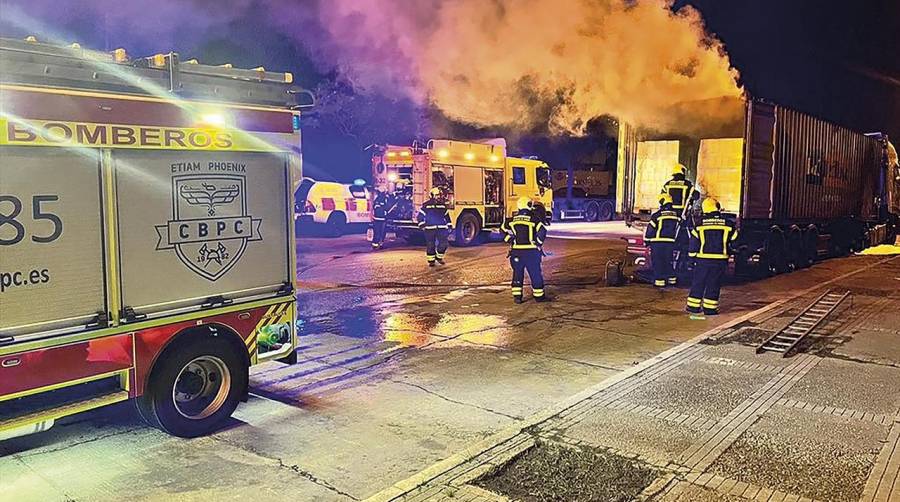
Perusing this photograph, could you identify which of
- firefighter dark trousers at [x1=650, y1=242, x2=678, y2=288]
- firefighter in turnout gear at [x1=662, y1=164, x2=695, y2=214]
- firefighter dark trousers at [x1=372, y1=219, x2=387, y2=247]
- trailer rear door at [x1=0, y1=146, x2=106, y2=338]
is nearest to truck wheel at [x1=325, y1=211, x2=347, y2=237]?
firefighter dark trousers at [x1=372, y1=219, x2=387, y2=247]

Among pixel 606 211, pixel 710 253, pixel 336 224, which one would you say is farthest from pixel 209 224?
pixel 606 211

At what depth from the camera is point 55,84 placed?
4176mm

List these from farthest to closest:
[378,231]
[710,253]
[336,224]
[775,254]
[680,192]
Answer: [336,224] → [378,231] → [775,254] → [680,192] → [710,253]

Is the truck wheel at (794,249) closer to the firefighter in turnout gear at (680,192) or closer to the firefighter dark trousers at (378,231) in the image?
the firefighter in turnout gear at (680,192)

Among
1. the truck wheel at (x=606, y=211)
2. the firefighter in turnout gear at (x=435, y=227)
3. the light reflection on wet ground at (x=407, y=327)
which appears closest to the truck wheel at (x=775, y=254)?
the firefighter in turnout gear at (x=435, y=227)

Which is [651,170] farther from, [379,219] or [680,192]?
[379,219]

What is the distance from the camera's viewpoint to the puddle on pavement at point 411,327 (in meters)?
8.15

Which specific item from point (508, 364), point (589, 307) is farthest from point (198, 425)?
point (589, 307)

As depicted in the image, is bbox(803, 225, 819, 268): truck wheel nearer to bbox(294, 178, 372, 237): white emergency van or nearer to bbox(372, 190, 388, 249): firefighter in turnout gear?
bbox(372, 190, 388, 249): firefighter in turnout gear

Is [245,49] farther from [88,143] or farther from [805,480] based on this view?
[805,480]

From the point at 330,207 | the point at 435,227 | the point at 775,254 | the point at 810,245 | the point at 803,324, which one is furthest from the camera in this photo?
the point at 330,207

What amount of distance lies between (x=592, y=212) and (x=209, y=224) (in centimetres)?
2957

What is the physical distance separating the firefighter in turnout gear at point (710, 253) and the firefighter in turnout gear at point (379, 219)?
1009 centimetres

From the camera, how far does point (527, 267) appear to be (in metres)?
10.5
